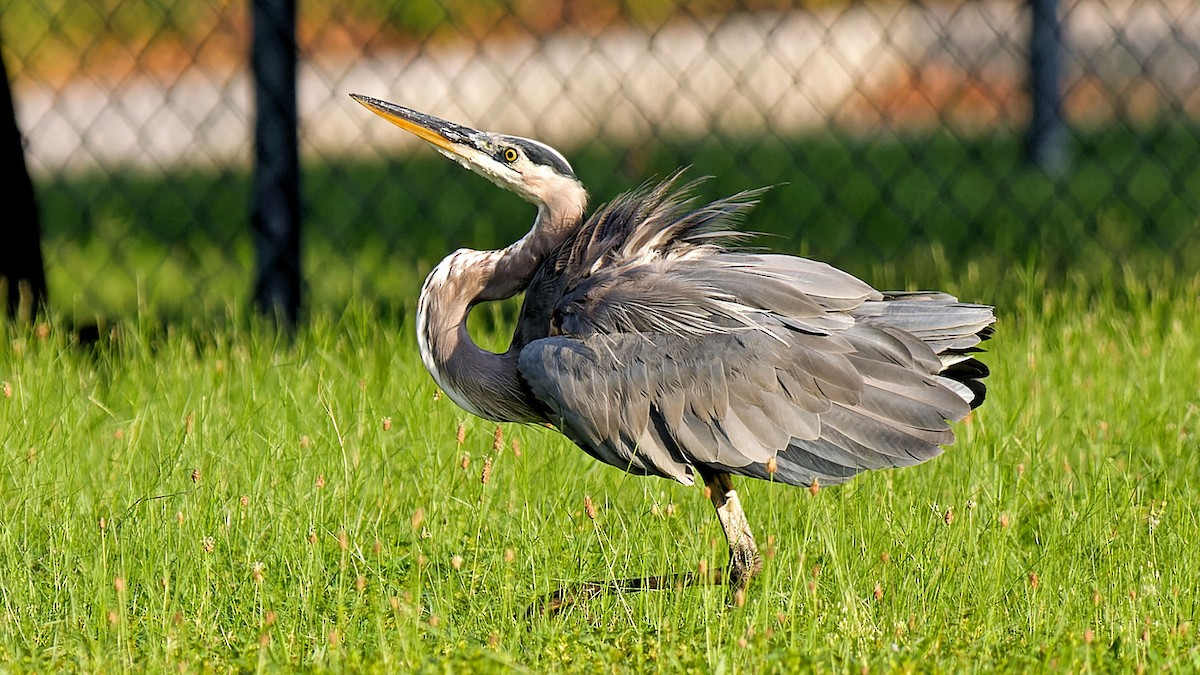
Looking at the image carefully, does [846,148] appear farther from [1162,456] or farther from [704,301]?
[704,301]

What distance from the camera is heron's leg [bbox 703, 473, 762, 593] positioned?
3.61 m

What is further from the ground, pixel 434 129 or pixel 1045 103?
pixel 1045 103

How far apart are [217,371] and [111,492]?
96 centimetres

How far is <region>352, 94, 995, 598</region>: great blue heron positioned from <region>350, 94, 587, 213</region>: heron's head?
0.90 feet

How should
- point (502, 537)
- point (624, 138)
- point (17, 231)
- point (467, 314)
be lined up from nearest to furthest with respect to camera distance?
point (502, 537) < point (467, 314) < point (17, 231) < point (624, 138)

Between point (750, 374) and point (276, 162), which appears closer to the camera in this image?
point (750, 374)

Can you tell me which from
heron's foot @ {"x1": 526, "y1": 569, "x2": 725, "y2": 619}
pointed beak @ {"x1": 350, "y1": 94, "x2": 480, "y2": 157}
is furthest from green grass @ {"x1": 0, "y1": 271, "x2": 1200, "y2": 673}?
pointed beak @ {"x1": 350, "y1": 94, "x2": 480, "y2": 157}

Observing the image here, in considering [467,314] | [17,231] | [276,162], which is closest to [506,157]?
[467,314]

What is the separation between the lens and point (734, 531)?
3.63m

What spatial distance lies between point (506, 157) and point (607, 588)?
126 cm

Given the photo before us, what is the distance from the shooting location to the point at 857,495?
3828 millimetres

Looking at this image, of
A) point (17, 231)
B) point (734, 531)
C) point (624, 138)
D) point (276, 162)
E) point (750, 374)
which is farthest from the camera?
point (624, 138)

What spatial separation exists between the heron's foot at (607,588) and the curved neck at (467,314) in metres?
0.52

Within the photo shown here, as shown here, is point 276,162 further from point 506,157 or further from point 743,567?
point 743,567
